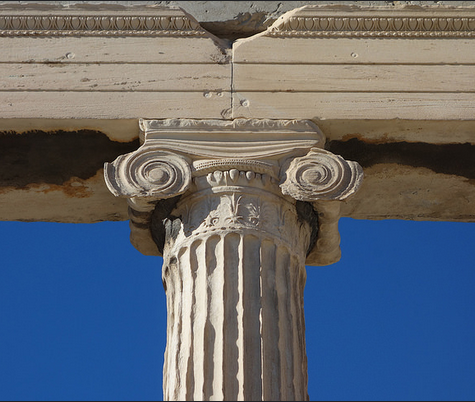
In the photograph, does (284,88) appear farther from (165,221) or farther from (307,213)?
(165,221)

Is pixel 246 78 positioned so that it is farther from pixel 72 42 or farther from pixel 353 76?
pixel 72 42

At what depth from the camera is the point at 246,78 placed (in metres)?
10.9

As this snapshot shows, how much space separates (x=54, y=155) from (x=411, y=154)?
333cm

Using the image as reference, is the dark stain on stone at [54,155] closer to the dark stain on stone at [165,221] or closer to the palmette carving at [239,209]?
the dark stain on stone at [165,221]

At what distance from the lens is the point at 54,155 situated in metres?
10.9

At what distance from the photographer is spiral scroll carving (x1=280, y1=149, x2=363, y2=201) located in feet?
33.1

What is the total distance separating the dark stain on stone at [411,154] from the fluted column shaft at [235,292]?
92 cm

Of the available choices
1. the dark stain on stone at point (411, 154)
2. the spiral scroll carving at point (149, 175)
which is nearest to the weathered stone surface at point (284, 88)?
the dark stain on stone at point (411, 154)

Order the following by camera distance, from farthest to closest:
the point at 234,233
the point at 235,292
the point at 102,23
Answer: the point at 102,23 < the point at 234,233 < the point at 235,292


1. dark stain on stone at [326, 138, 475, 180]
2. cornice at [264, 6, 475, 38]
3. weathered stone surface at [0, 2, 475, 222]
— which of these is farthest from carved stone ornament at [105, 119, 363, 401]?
cornice at [264, 6, 475, 38]

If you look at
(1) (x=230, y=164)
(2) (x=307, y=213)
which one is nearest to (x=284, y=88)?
(1) (x=230, y=164)

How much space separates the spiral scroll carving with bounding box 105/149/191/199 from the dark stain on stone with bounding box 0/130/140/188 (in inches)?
21.2

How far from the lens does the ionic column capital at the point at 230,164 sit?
10117 millimetres

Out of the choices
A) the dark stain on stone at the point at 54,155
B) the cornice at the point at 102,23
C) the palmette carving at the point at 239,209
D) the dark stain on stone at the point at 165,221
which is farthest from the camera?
the cornice at the point at 102,23
